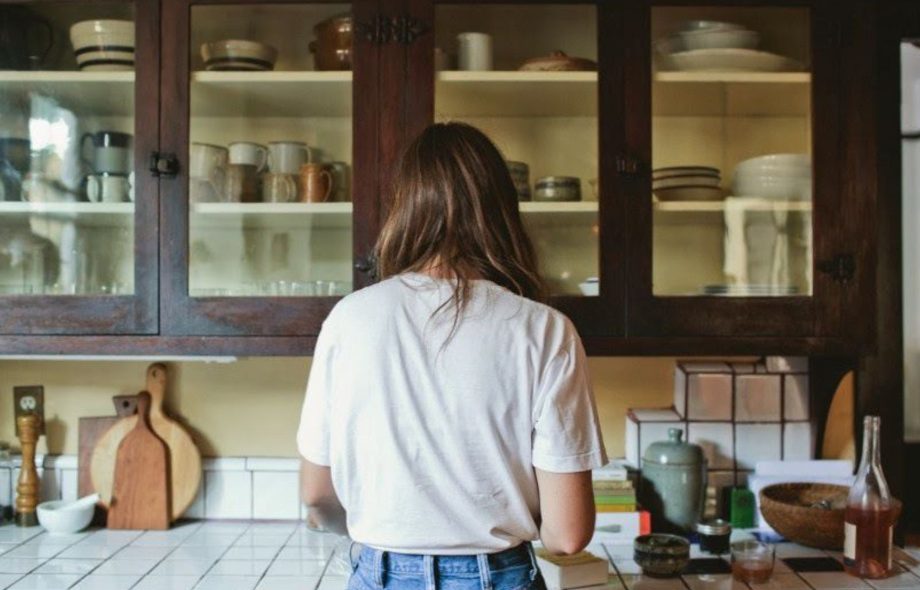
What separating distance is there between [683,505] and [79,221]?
4.67 ft

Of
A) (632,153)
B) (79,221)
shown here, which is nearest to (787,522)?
(632,153)

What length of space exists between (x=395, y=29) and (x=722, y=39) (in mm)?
665

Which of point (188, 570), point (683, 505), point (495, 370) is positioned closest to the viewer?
point (495, 370)

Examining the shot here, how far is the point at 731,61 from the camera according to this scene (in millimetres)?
1871

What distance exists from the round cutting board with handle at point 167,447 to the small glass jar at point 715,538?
3.79 feet

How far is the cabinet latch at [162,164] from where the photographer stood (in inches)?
71.1

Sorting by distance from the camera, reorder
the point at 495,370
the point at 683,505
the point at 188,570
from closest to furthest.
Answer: the point at 495,370 → the point at 188,570 → the point at 683,505

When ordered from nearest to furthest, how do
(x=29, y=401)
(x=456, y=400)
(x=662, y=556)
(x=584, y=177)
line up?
(x=456, y=400)
(x=662, y=556)
(x=584, y=177)
(x=29, y=401)

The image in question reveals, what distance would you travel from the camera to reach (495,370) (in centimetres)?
112

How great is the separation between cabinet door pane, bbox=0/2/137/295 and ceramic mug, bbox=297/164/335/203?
1.11ft

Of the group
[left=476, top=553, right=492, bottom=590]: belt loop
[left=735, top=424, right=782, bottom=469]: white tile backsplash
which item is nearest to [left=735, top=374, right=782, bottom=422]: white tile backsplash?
[left=735, top=424, right=782, bottom=469]: white tile backsplash

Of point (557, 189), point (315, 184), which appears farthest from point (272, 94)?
point (557, 189)

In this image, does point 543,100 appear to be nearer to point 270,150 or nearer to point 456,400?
point 270,150

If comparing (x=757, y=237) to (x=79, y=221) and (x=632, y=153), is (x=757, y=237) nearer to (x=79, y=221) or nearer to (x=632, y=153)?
(x=632, y=153)
